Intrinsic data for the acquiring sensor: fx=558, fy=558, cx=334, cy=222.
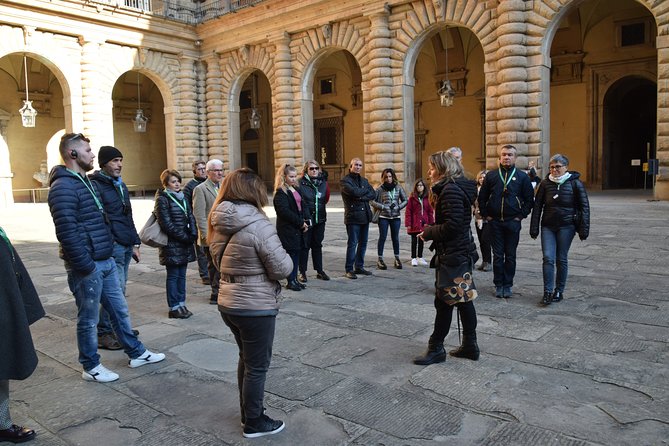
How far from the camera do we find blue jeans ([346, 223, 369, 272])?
25.2 ft

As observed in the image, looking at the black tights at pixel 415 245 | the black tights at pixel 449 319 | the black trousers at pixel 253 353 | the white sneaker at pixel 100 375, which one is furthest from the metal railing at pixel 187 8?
the black trousers at pixel 253 353

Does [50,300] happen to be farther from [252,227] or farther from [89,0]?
[89,0]

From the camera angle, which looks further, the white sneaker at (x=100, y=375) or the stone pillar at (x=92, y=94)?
the stone pillar at (x=92, y=94)

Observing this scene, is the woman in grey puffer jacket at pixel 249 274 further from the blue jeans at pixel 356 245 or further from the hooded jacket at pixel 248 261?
the blue jeans at pixel 356 245

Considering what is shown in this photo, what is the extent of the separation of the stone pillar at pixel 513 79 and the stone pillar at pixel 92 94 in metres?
15.2

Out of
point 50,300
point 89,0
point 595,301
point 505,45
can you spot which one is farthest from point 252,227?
point 89,0

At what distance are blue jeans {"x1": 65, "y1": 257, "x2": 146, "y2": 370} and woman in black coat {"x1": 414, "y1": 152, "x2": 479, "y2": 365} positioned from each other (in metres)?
2.25

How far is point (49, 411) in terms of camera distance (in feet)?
11.7

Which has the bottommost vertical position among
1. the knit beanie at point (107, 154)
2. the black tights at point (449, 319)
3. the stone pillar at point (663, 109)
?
the black tights at point (449, 319)

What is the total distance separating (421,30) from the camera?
17.6 meters

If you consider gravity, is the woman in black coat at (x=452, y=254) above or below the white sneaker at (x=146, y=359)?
above

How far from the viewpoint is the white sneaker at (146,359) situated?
4305 mm

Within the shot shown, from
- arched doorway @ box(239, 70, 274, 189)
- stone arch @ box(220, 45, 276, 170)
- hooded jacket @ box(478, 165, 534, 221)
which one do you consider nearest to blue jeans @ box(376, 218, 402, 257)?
hooded jacket @ box(478, 165, 534, 221)

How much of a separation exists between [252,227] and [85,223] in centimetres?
155
